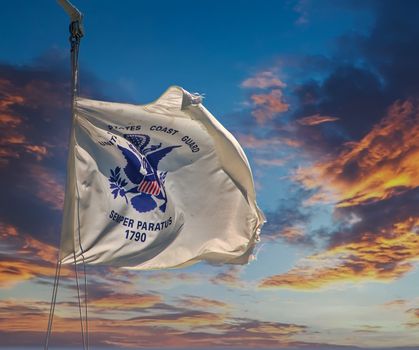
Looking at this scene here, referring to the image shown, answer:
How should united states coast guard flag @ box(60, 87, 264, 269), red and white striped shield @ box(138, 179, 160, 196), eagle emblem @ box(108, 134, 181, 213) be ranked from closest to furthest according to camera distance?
united states coast guard flag @ box(60, 87, 264, 269)
eagle emblem @ box(108, 134, 181, 213)
red and white striped shield @ box(138, 179, 160, 196)

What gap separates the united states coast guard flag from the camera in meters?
22.2

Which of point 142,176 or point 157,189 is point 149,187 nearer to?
point 157,189

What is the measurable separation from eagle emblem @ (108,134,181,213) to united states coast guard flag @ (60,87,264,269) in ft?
0.12

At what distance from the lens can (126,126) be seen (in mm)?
23453

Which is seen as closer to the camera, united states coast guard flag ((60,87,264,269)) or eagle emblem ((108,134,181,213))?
united states coast guard flag ((60,87,264,269))

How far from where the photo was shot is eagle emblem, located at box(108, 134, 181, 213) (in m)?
23.2

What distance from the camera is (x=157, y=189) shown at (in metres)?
24.0

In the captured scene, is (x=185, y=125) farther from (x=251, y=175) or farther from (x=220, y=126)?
(x=251, y=175)

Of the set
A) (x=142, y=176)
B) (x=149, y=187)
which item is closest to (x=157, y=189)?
(x=149, y=187)

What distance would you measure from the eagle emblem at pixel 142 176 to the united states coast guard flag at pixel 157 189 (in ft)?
0.12

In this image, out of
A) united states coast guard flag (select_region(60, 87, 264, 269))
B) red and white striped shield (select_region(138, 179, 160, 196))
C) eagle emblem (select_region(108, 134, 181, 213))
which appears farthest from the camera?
red and white striped shield (select_region(138, 179, 160, 196))

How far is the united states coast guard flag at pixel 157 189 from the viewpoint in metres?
22.2

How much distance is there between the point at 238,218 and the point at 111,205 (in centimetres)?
512

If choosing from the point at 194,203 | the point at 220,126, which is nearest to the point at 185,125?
the point at 220,126
